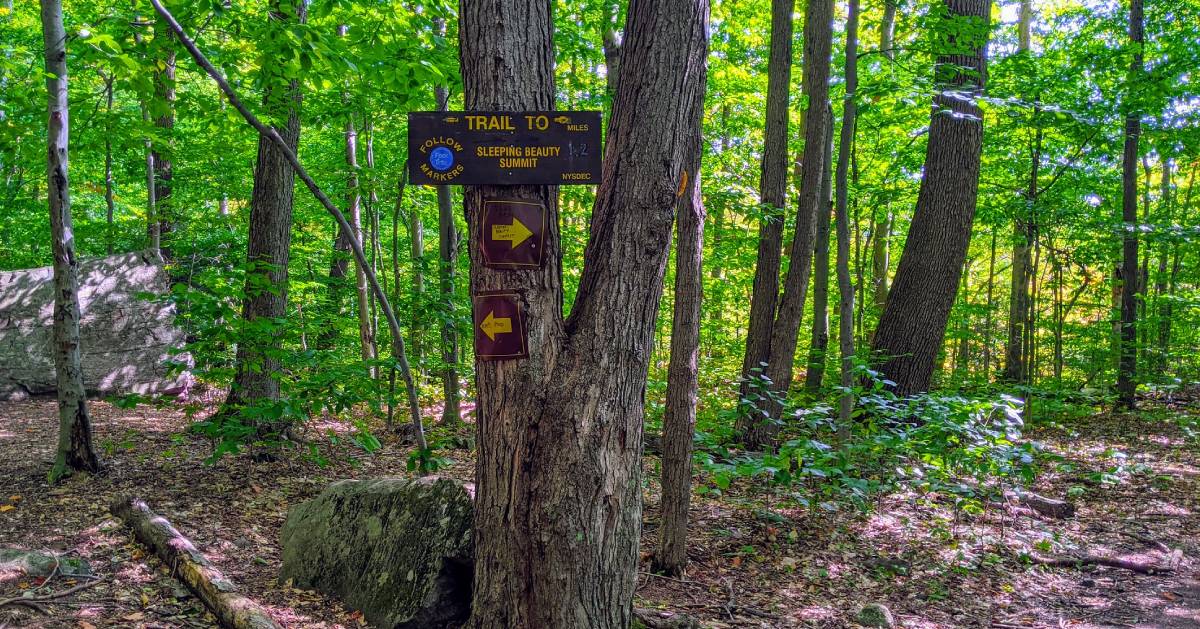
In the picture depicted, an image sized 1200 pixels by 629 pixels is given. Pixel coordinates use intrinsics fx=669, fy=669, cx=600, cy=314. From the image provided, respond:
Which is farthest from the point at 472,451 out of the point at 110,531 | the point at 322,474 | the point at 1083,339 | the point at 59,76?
the point at 1083,339

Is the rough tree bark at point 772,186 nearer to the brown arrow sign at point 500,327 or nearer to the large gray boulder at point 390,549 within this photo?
the large gray boulder at point 390,549

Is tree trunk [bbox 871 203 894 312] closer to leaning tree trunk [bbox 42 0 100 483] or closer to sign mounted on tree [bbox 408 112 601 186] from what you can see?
sign mounted on tree [bbox 408 112 601 186]

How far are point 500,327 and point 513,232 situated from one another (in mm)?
372

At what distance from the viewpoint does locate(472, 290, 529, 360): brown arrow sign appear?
8.44 feet

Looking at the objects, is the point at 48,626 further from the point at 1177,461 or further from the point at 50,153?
the point at 1177,461

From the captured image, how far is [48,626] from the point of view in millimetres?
3096

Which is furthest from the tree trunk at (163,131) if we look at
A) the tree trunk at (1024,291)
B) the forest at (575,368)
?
the tree trunk at (1024,291)

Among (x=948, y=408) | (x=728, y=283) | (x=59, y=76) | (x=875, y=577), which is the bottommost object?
(x=875, y=577)

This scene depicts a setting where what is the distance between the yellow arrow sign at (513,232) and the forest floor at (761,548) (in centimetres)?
228

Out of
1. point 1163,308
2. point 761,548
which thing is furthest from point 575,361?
point 1163,308

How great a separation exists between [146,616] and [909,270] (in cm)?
740

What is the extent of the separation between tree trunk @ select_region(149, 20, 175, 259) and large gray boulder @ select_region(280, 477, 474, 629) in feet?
10.4

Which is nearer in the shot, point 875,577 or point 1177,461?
point 875,577

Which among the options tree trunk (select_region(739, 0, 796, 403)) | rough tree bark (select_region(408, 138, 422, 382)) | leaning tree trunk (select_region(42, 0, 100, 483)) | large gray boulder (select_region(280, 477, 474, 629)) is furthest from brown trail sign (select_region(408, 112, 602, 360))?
tree trunk (select_region(739, 0, 796, 403))
